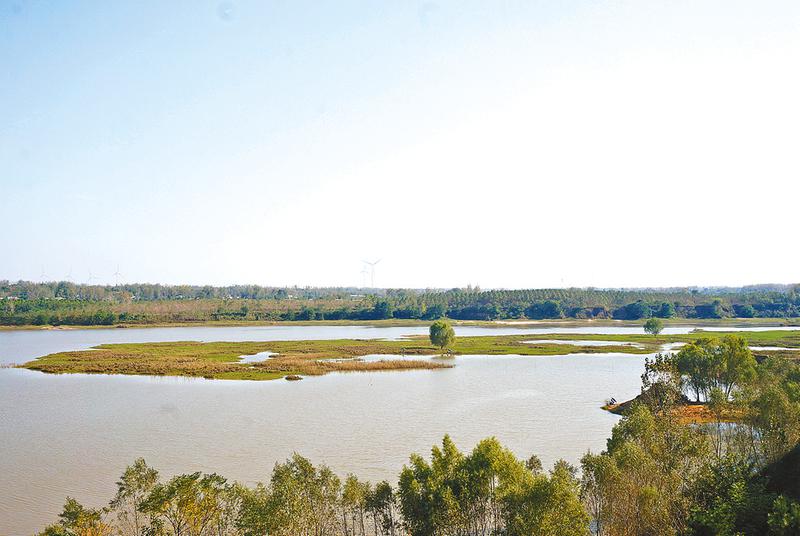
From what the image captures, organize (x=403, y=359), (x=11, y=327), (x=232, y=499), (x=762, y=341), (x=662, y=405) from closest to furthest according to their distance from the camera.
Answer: (x=232, y=499) → (x=662, y=405) → (x=403, y=359) → (x=762, y=341) → (x=11, y=327)

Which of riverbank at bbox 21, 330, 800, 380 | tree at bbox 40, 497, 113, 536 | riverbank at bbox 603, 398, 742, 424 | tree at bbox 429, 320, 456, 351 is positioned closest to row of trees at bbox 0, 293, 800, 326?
riverbank at bbox 21, 330, 800, 380

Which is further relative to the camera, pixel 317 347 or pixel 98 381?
pixel 317 347

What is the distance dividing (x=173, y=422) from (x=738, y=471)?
3221 cm

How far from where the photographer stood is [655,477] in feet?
63.5

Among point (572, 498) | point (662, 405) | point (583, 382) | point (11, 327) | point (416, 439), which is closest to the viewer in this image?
point (572, 498)

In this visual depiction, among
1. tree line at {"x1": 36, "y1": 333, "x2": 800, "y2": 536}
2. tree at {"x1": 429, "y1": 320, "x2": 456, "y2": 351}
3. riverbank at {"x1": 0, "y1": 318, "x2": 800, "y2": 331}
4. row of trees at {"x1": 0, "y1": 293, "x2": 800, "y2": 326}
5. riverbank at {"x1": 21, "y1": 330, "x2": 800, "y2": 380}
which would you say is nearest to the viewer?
tree line at {"x1": 36, "y1": 333, "x2": 800, "y2": 536}

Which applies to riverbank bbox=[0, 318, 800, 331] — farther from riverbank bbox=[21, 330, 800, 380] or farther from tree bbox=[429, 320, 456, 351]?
tree bbox=[429, 320, 456, 351]

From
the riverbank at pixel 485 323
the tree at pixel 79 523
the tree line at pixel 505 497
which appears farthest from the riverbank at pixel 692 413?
the riverbank at pixel 485 323

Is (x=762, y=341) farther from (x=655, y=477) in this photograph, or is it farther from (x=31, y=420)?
(x=31, y=420)

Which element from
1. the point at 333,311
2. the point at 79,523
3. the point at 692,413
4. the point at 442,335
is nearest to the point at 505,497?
the point at 79,523

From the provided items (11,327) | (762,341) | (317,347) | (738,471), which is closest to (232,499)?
(738,471)

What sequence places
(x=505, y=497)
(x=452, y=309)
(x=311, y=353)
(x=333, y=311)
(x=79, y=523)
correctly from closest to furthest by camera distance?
(x=79, y=523) < (x=505, y=497) < (x=311, y=353) < (x=333, y=311) < (x=452, y=309)

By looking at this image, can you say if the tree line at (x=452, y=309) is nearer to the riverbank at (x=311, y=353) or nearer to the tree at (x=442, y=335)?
the riverbank at (x=311, y=353)

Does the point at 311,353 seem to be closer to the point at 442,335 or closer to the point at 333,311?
the point at 442,335
